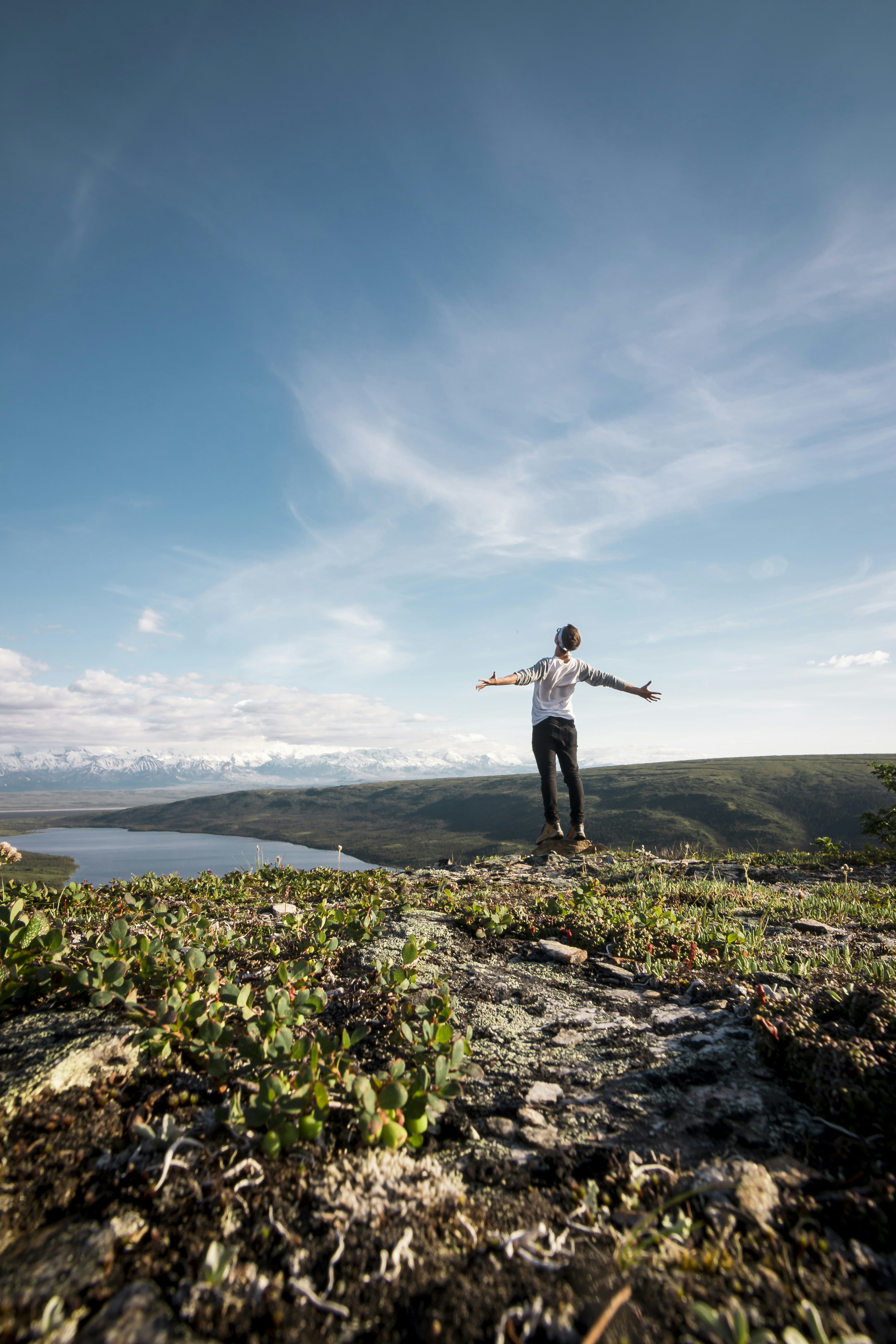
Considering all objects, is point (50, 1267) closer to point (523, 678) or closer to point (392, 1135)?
point (392, 1135)

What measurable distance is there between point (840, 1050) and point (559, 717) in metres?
10.1

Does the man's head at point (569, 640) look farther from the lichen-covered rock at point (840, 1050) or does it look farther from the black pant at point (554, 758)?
the lichen-covered rock at point (840, 1050)

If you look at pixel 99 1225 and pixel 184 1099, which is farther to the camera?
pixel 184 1099

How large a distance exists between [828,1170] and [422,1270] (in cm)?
155

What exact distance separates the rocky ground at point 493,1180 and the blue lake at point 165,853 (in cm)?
612

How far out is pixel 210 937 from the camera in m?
5.00

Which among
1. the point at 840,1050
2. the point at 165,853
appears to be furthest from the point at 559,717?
the point at 165,853

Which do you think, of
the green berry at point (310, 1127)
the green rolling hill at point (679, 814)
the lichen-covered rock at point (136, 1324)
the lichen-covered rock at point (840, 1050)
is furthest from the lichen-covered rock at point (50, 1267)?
the green rolling hill at point (679, 814)

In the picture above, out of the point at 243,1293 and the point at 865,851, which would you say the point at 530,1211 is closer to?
the point at 243,1293

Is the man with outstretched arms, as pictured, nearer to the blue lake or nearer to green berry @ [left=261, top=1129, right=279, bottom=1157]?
the blue lake

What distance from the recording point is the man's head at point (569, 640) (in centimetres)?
1325

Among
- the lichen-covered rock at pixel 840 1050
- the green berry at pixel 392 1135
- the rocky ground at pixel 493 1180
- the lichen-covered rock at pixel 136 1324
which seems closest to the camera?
A: the lichen-covered rock at pixel 136 1324

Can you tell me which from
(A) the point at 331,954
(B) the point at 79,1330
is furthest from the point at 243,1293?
(A) the point at 331,954

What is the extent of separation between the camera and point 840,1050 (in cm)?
268
